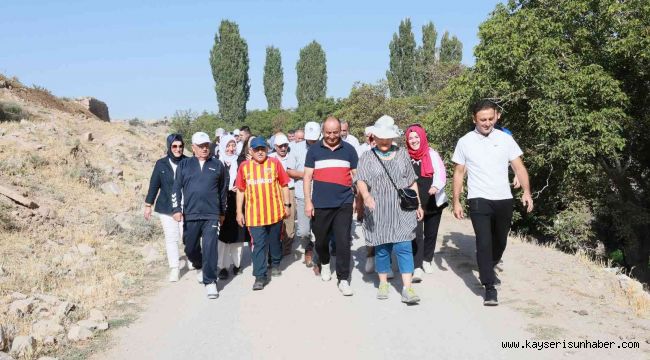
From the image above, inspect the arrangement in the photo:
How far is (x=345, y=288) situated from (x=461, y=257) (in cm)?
260

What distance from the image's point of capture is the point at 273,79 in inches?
2643

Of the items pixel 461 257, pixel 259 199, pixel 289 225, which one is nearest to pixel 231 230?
pixel 259 199

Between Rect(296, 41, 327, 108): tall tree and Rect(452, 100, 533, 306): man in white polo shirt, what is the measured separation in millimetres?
59021

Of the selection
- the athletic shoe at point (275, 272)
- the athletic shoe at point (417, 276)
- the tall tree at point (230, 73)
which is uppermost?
the tall tree at point (230, 73)

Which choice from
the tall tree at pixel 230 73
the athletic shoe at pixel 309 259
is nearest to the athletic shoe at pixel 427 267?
the athletic shoe at pixel 309 259

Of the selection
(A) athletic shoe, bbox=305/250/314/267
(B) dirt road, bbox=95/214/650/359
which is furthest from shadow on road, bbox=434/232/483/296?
(A) athletic shoe, bbox=305/250/314/267

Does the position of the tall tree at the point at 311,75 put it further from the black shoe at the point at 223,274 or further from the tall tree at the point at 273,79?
the black shoe at the point at 223,274

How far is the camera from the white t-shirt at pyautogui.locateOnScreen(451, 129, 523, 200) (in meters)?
5.70

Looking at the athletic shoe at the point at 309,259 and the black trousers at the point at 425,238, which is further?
the athletic shoe at the point at 309,259

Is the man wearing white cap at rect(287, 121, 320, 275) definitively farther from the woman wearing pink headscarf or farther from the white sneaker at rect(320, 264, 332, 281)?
the woman wearing pink headscarf

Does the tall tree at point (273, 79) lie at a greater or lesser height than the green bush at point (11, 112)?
greater

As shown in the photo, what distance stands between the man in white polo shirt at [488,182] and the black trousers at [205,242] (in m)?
2.91

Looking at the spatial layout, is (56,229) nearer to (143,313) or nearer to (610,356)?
(143,313)

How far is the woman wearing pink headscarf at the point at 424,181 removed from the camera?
6762 millimetres
